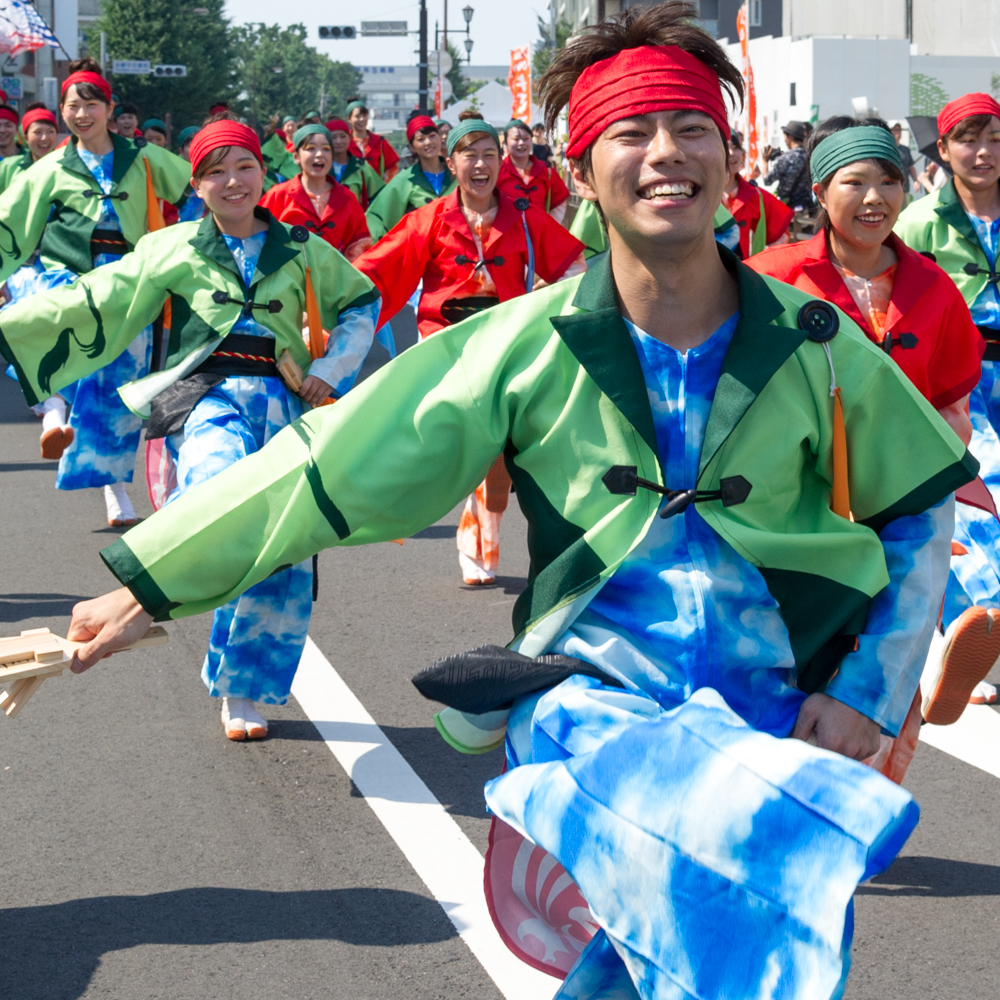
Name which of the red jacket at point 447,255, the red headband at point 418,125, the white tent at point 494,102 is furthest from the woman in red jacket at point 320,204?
the white tent at point 494,102

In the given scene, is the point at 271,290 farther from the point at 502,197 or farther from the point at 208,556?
the point at 208,556

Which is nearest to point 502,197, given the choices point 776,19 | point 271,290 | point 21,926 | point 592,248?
point 592,248

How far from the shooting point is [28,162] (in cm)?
1284

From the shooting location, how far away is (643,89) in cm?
246

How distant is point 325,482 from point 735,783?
0.86 meters

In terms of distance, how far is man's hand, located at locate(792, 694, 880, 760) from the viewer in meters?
2.49

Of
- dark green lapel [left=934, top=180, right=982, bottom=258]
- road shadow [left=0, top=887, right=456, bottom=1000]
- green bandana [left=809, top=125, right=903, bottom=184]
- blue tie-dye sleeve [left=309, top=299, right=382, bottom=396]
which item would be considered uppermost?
green bandana [left=809, top=125, right=903, bottom=184]

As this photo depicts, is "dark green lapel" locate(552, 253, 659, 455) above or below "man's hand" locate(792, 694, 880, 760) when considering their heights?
above

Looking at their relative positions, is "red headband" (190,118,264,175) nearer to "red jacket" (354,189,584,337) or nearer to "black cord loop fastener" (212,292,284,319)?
"black cord loop fastener" (212,292,284,319)

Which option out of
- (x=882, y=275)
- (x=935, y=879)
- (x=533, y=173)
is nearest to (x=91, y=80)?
(x=882, y=275)

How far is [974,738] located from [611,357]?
330 cm

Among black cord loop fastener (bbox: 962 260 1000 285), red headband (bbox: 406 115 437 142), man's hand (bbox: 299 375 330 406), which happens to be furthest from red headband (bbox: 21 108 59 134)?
black cord loop fastener (bbox: 962 260 1000 285)

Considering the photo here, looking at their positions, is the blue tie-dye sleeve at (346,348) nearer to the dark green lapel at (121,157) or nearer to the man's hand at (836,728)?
the man's hand at (836,728)

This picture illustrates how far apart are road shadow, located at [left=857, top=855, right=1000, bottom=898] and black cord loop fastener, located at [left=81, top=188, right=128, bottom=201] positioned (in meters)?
6.19
